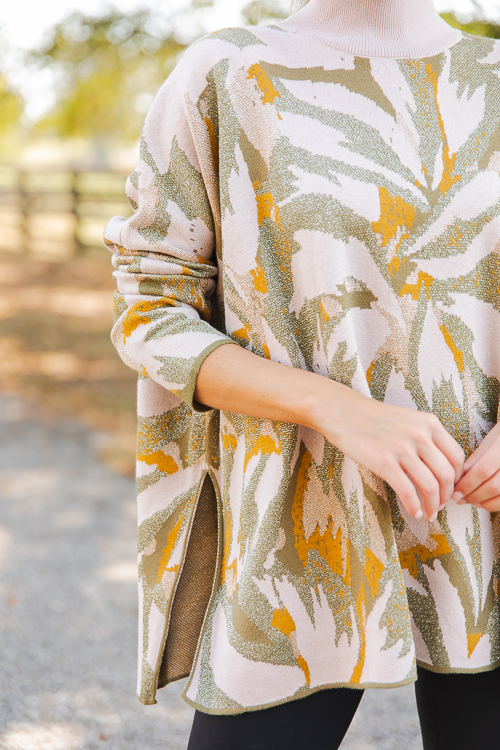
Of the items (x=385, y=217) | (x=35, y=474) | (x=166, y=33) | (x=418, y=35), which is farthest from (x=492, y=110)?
(x=166, y=33)

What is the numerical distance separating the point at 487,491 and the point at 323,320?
337 millimetres

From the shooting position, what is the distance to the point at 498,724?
3.94 feet

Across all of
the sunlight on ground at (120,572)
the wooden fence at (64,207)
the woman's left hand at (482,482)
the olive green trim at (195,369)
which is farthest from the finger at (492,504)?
the wooden fence at (64,207)

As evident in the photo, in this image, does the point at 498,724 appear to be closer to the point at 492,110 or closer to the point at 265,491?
the point at 265,491

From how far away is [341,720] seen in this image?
1142mm

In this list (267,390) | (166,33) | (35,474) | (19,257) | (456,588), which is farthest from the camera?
(19,257)

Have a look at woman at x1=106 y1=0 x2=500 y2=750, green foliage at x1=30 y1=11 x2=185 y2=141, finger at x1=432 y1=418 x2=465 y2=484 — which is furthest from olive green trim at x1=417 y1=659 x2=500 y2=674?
green foliage at x1=30 y1=11 x2=185 y2=141

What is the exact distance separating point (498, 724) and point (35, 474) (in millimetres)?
3504

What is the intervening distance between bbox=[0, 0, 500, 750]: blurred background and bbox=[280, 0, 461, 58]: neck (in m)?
0.31

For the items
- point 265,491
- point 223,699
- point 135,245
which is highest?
point 135,245

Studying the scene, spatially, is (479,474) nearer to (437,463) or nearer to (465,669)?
(437,463)

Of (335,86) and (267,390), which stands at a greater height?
(335,86)

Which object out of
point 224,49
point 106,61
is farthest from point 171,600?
point 106,61

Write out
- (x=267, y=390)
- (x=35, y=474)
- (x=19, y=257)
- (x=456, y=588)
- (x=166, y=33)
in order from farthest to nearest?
(x=19, y=257), (x=166, y=33), (x=35, y=474), (x=456, y=588), (x=267, y=390)
